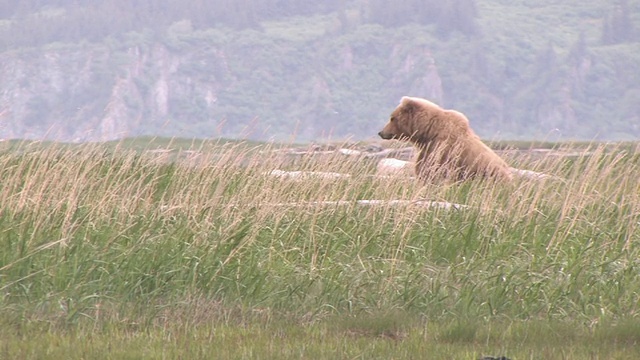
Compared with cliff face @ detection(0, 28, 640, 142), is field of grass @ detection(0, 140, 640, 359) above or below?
above

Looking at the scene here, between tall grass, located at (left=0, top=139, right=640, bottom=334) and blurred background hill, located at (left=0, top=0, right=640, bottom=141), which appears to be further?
blurred background hill, located at (left=0, top=0, right=640, bottom=141)

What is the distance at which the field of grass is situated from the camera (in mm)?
6109

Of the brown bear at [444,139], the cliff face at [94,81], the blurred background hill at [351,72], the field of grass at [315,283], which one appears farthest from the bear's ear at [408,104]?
the cliff face at [94,81]

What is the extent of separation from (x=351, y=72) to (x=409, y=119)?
174643 mm

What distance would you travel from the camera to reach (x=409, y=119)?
14289mm

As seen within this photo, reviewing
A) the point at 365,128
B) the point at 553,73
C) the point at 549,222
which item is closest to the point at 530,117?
the point at 553,73

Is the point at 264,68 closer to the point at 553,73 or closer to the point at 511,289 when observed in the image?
the point at 553,73

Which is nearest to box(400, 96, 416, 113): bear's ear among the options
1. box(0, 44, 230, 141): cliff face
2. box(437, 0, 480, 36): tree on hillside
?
box(0, 44, 230, 141): cliff face

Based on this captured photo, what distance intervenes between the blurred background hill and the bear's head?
146603 millimetres

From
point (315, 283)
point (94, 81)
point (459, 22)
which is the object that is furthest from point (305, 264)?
point (459, 22)

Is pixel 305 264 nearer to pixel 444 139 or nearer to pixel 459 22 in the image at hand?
pixel 444 139

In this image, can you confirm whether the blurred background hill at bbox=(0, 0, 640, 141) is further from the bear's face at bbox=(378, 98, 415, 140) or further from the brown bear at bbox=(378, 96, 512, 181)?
the brown bear at bbox=(378, 96, 512, 181)

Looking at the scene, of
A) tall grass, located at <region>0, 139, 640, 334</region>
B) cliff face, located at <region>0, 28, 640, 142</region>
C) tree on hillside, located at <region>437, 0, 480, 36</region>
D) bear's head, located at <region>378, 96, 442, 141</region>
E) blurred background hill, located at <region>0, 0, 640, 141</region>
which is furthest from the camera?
tree on hillside, located at <region>437, 0, 480, 36</region>

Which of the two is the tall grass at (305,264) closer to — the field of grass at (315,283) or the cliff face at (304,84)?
the field of grass at (315,283)
